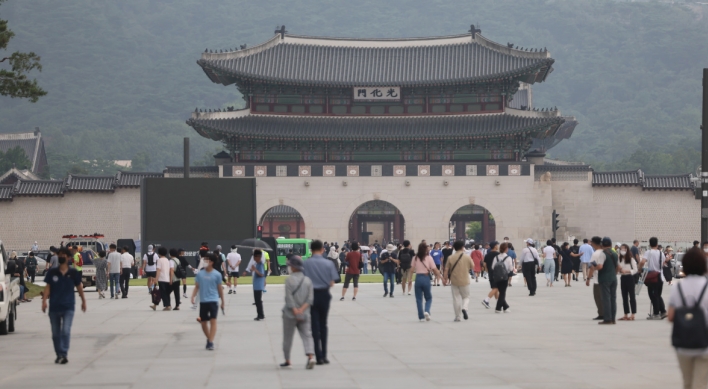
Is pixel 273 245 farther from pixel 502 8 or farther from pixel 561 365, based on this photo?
pixel 502 8

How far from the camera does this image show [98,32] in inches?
6732

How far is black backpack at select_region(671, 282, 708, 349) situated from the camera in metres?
8.66

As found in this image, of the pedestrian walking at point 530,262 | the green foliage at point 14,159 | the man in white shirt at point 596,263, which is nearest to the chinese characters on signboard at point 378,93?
the pedestrian walking at point 530,262

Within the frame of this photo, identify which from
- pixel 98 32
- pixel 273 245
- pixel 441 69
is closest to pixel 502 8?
pixel 98 32

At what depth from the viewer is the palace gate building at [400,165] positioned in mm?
54125

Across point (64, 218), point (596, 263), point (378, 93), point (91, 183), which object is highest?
point (378, 93)

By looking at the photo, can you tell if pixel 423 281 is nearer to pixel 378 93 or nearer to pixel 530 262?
pixel 530 262

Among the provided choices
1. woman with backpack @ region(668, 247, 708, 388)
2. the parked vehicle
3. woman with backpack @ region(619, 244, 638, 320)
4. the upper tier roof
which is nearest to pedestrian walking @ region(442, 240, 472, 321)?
woman with backpack @ region(619, 244, 638, 320)

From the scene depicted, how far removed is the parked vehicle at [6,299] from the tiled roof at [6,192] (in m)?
36.7

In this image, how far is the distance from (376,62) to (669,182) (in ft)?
57.1

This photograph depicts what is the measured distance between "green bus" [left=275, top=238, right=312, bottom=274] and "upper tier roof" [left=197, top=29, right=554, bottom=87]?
864 cm

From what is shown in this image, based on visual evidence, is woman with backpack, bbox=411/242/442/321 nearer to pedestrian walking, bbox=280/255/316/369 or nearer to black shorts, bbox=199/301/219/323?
black shorts, bbox=199/301/219/323

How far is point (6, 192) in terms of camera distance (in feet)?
182

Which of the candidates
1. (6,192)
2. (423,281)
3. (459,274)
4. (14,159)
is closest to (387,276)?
(423,281)
